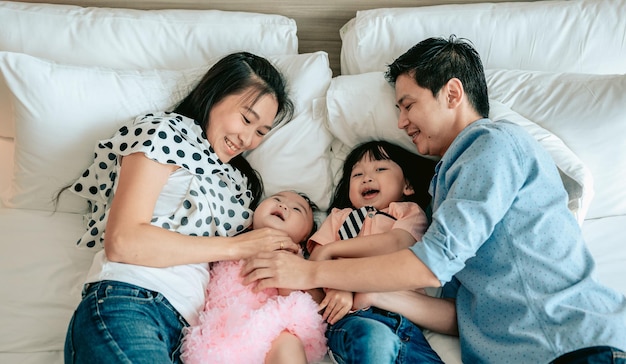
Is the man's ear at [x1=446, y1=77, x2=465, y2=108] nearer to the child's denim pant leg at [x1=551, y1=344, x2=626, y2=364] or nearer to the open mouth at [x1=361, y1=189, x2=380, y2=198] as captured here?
the open mouth at [x1=361, y1=189, x2=380, y2=198]

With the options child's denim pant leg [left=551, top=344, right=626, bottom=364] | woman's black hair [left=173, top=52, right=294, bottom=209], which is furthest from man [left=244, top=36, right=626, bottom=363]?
woman's black hair [left=173, top=52, right=294, bottom=209]

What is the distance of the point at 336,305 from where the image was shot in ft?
5.25

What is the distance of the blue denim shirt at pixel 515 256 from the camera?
1.39 m

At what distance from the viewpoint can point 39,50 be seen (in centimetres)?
211

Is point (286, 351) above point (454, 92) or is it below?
below

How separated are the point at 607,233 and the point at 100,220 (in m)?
1.66

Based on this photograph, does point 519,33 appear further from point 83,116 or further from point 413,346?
point 83,116

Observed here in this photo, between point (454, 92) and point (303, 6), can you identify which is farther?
point (303, 6)

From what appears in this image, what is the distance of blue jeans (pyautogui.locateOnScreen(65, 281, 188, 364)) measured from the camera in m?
1.39

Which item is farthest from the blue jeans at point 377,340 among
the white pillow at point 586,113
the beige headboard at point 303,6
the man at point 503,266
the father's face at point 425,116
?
the beige headboard at point 303,6

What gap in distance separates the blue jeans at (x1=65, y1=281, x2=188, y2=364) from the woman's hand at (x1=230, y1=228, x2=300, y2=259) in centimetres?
26

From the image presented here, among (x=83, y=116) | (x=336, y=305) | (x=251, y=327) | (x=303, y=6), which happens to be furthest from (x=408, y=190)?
(x=83, y=116)

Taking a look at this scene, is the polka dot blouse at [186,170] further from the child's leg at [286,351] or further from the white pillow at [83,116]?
the child's leg at [286,351]

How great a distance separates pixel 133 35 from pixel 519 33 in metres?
1.43
